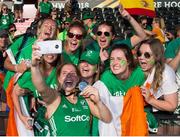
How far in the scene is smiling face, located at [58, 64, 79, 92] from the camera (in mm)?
4492

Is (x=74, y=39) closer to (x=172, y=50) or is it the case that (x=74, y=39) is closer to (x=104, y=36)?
(x=104, y=36)

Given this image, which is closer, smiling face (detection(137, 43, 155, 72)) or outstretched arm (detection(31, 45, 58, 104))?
outstretched arm (detection(31, 45, 58, 104))

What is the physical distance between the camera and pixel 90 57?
17.6 ft

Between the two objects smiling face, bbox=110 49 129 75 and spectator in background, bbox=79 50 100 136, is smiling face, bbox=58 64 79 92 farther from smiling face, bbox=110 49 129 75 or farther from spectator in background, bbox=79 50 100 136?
spectator in background, bbox=79 50 100 136

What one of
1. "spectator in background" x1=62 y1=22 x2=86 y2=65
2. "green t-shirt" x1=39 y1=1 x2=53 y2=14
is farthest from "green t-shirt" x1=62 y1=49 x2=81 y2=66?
"green t-shirt" x1=39 y1=1 x2=53 y2=14

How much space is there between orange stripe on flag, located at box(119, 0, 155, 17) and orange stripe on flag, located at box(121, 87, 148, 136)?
1821mm

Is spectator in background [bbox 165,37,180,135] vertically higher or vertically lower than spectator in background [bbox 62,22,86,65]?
lower

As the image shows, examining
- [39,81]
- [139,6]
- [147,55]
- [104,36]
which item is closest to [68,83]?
[39,81]

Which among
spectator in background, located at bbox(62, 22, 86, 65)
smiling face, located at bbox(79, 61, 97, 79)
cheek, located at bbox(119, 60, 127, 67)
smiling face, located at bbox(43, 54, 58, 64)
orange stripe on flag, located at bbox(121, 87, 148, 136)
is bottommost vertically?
orange stripe on flag, located at bbox(121, 87, 148, 136)

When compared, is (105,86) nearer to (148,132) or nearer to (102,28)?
(148,132)

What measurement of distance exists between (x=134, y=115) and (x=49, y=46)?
984mm

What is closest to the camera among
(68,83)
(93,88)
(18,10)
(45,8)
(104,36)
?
(93,88)

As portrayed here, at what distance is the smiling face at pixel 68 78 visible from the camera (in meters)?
4.49

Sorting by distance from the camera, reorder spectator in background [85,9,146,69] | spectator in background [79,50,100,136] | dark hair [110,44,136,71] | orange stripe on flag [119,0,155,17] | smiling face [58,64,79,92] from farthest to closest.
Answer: orange stripe on flag [119,0,155,17], spectator in background [85,9,146,69], spectator in background [79,50,100,136], dark hair [110,44,136,71], smiling face [58,64,79,92]
